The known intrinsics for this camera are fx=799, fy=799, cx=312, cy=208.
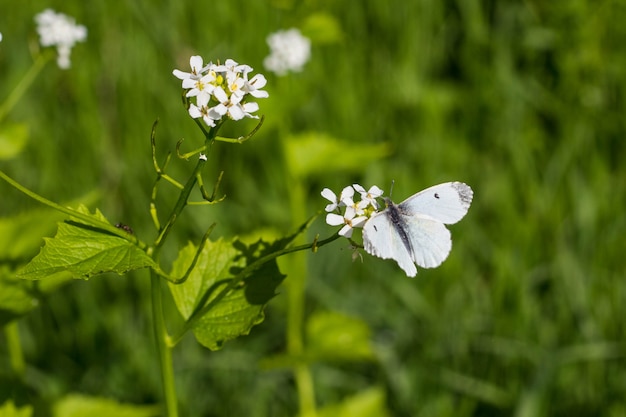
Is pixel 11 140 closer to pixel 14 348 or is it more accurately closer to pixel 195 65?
pixel 14 348

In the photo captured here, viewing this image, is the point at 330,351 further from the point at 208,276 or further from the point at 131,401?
the point at 208,276

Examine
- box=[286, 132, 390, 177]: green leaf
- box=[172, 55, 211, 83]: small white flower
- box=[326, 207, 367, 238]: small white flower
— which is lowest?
box=[326, 207, 367, 238]: small white flower

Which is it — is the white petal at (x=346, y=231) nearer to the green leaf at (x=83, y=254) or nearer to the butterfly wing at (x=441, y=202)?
the butterfly wing at (x=441, y=202)

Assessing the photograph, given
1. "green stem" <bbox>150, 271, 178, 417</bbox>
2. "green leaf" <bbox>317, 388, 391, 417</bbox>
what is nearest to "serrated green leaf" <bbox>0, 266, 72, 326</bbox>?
"green stem" <bbox>150, 271, 178, 417</bbox>

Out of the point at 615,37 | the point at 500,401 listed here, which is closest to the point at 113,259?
the point at 500,401

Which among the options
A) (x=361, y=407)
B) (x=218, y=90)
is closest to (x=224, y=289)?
(x=218, y=90)

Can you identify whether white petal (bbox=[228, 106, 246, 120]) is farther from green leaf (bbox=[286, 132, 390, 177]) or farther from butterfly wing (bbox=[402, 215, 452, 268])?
green leaf (bbox=[286, 132, 390, 177])

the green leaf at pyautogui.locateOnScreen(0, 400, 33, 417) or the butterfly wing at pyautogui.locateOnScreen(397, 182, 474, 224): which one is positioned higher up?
the butterfly wing at pyautogui.locateOnScreen(397, 182, 474, 224)
